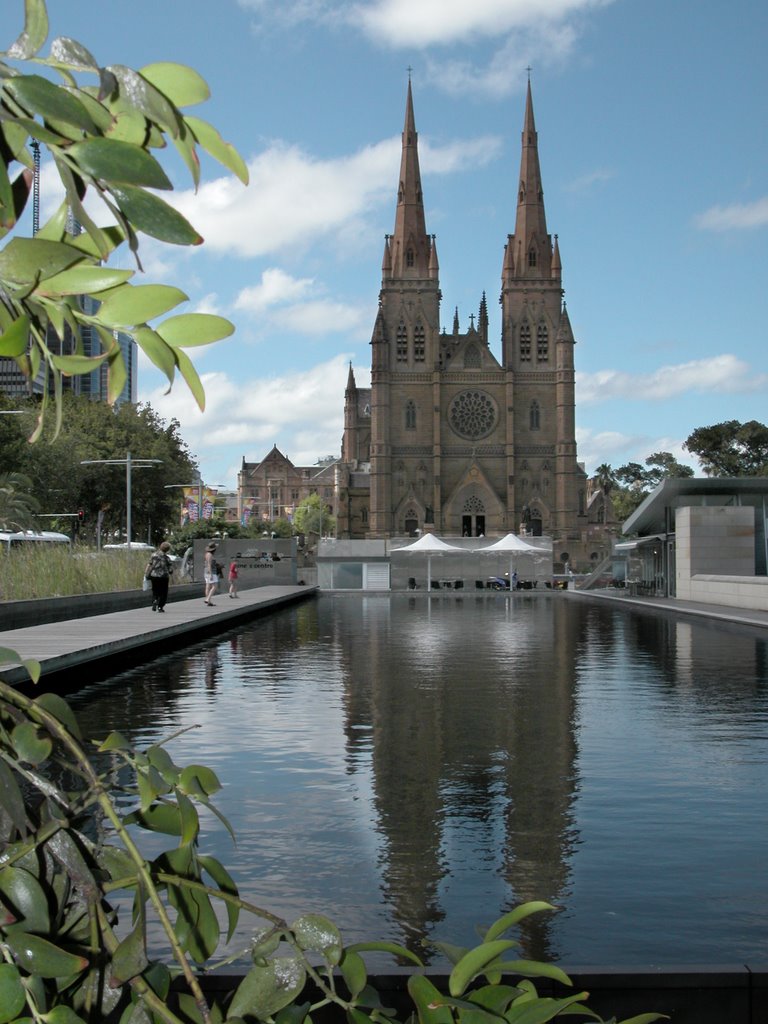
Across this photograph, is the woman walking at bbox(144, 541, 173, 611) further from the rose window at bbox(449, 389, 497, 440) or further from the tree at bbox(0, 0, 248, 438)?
the rose window at bbox(449, 389, 497, 440)

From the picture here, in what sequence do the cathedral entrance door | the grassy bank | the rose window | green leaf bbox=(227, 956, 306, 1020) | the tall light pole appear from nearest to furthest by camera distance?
green leaf bbox=(227, 956, 306, 1020) < the grassy bank < the tall light pole < the cathedral entrance door < the rose window

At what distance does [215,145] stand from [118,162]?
0.50ft

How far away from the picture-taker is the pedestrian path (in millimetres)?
13367

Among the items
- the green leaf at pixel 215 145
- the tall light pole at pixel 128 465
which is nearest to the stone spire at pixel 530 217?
the tall light pole at pixel 128 465

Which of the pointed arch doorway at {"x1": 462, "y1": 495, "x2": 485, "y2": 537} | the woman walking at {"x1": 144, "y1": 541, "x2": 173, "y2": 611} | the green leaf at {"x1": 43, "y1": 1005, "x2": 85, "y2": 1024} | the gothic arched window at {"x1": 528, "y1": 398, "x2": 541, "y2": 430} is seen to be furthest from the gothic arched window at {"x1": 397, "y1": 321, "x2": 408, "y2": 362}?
the green leaf at {"x1": 43, "y1": 1005, "x2": 85, "y2": 1024}

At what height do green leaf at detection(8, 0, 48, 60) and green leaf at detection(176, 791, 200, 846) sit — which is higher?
green leaf at detection(8, 0, 48, 60)

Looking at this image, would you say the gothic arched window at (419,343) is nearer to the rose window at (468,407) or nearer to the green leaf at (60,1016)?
the rose window at (468,407)

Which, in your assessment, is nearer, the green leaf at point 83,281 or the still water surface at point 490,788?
the green leaf at point 83,281

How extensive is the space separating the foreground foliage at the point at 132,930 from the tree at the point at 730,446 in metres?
86.0

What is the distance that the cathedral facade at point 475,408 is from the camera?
320 feet

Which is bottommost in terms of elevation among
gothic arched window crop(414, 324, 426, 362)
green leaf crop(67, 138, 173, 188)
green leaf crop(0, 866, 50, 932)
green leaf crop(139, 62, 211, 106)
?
green leaf crop(0, 866, 50, 932)

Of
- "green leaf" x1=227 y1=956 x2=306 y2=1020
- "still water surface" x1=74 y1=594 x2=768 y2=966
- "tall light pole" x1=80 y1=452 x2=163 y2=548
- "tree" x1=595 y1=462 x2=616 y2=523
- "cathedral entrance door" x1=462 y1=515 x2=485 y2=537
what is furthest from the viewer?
"tree" x1=595 y1=462 x2=616 y2=523

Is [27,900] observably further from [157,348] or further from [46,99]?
[46,99]

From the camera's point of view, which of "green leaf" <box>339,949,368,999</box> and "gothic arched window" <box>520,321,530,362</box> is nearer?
"green leaf" <box>339,949,368,999</box>
